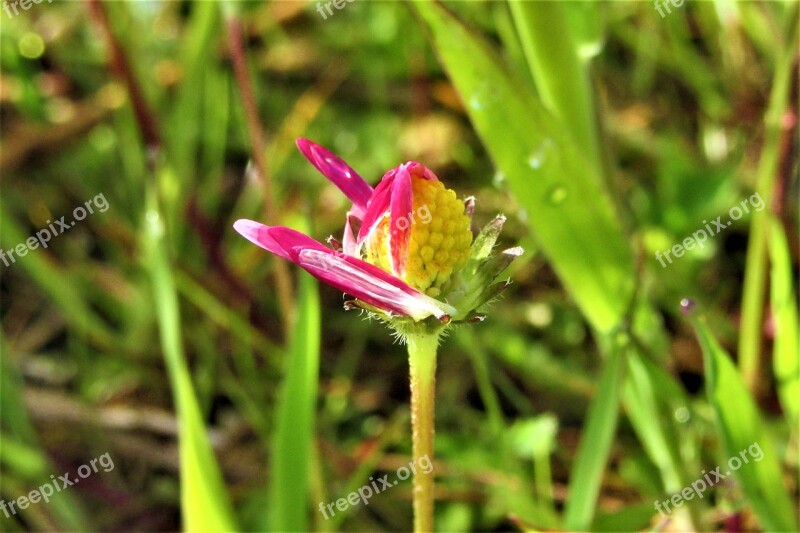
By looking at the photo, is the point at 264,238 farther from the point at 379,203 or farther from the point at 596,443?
the point at 596,443

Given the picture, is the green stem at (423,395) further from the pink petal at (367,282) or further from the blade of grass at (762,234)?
the blade of grass at (762,234)

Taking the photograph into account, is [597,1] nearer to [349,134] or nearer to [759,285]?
[759,285]

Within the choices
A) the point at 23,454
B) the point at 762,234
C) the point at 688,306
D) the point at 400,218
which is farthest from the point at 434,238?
the point at 23,454

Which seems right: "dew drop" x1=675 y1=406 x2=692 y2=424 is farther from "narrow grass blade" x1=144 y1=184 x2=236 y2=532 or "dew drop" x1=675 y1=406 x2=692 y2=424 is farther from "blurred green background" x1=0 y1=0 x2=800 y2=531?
"narrow grass blade" x1=144 y1=184 x2=236 y2=532

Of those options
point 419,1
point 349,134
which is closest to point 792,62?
point 419,1

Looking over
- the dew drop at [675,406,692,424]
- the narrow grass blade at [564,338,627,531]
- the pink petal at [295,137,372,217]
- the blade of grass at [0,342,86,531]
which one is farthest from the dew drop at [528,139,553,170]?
the blade of grass at [0,342,86,531]

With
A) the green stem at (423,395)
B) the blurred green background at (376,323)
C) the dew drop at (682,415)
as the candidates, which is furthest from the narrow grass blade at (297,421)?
the dew drop at (682,415)
